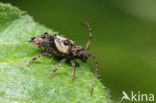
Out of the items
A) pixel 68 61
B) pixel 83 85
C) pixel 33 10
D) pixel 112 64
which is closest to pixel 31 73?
pixel 83 85

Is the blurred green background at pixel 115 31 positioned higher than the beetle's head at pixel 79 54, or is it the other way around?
the blurred green background at pixel 115 31

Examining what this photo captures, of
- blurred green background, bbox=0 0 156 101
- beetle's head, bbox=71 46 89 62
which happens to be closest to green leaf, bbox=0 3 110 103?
beetle's head, bbox=71 46 89 62

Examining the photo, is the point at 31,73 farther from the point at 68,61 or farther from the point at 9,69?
the point at 68,61

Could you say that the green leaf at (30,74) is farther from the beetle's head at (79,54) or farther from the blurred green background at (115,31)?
the blurred green background at (115,31)

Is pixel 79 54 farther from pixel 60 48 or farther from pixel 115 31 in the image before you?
pixel 115 31

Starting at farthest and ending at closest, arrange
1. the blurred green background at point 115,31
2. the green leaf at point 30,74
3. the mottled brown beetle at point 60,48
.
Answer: the blurred green background at point 115,31 < the mottled brown beetle at point 60,48 < the green leaf at point 30,74

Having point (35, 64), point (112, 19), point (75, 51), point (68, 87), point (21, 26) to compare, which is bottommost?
point (68, 87)

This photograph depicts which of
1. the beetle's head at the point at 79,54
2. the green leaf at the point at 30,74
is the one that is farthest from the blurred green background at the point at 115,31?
the green leaf at the point at 30,74
